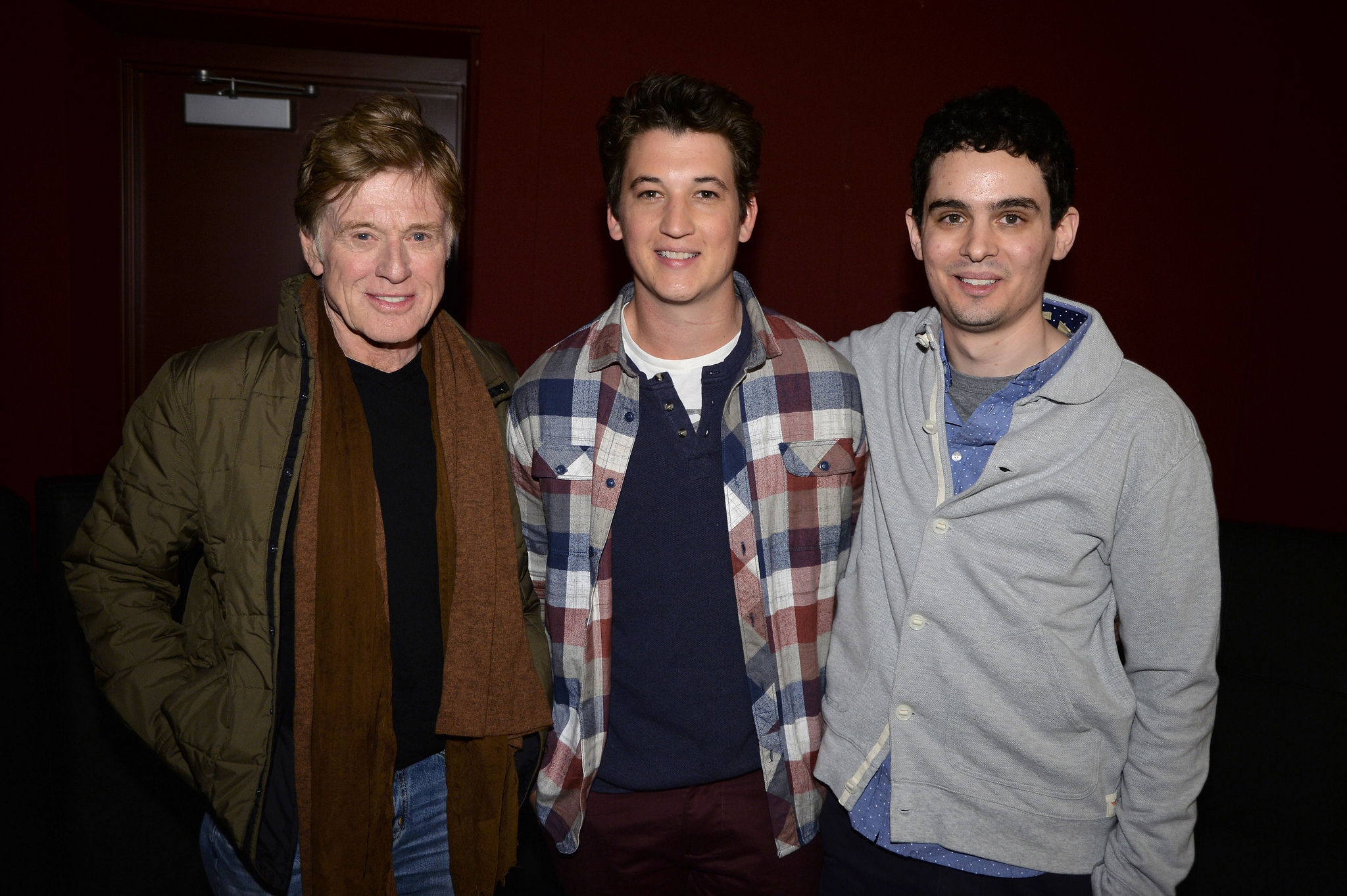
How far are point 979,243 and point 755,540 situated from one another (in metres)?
0.71

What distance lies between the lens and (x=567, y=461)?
1774 mm

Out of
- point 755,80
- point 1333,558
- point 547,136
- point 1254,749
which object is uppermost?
point 755,80

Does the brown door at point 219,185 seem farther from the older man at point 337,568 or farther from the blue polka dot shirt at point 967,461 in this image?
the blue polka dot shirt at point 967,461

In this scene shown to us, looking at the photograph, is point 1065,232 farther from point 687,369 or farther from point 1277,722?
point 1277,722

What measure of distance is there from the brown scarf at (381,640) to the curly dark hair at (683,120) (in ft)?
1.83

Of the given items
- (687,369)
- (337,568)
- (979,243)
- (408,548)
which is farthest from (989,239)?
(337,568)

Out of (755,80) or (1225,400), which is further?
(1225,400)

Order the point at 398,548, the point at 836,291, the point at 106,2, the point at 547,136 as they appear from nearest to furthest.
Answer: the point at 398,548 → the point at 106,2 → the point at 547,136 → the point at 836,291

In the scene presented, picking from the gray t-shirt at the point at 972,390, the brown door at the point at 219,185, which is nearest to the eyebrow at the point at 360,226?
the gray t-shirt at the point at 972,390

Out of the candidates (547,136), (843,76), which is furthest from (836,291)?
(547,136)

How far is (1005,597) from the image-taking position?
1.53 meters

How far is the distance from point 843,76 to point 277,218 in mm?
2114

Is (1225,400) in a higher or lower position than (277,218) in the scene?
lower

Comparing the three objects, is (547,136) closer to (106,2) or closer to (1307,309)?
(106,2)
